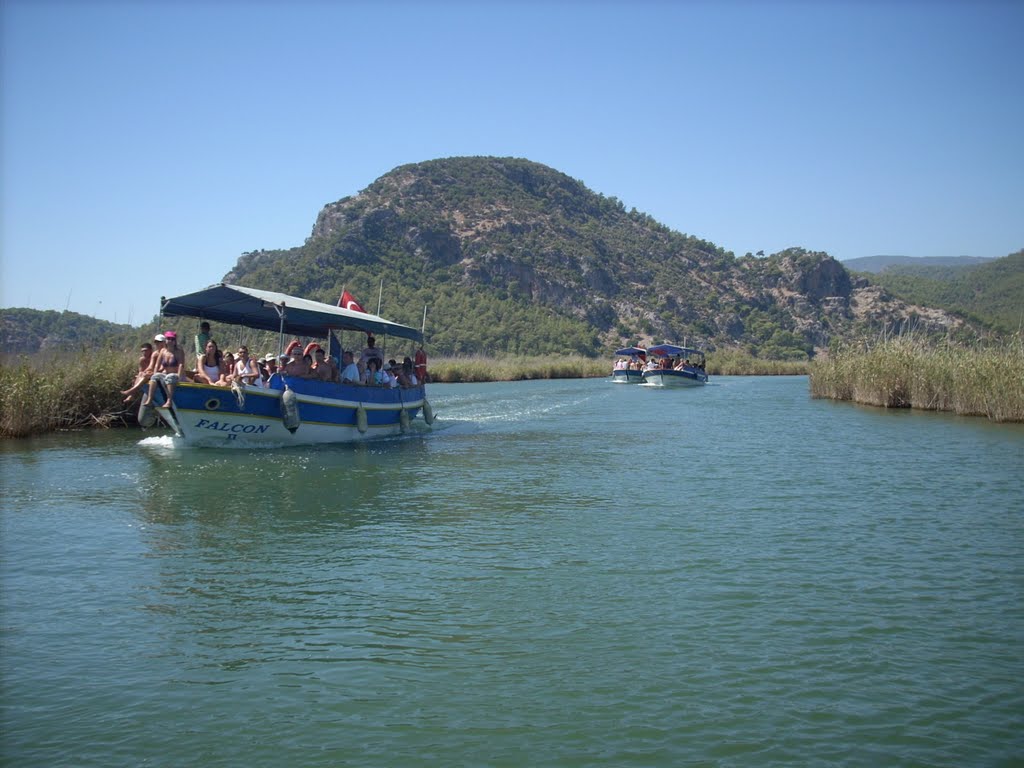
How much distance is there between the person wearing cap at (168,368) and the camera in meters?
18.5

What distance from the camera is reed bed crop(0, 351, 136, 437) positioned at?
21.6 metres

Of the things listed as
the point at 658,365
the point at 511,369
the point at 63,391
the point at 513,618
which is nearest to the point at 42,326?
the point at 511,369

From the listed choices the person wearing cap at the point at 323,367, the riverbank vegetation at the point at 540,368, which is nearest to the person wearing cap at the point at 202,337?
the person wearing cap at the point at 323,367

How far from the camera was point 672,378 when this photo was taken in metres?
58.2

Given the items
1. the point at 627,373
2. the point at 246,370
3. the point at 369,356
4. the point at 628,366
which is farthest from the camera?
the point at 628,366

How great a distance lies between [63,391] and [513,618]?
2007 cm

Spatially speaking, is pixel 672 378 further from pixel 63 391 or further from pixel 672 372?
pixel 63 391

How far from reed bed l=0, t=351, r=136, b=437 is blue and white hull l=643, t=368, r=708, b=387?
3891 centimetres

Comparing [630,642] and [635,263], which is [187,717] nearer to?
[630,642]

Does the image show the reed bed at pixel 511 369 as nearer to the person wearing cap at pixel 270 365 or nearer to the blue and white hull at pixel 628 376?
the blue and white hull at pixel 628 376

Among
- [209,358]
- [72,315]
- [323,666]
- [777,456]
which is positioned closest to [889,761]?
[323,666]

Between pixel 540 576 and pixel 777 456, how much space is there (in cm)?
1148

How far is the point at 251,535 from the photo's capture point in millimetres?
11688

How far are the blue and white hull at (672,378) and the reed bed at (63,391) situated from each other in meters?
38.9
